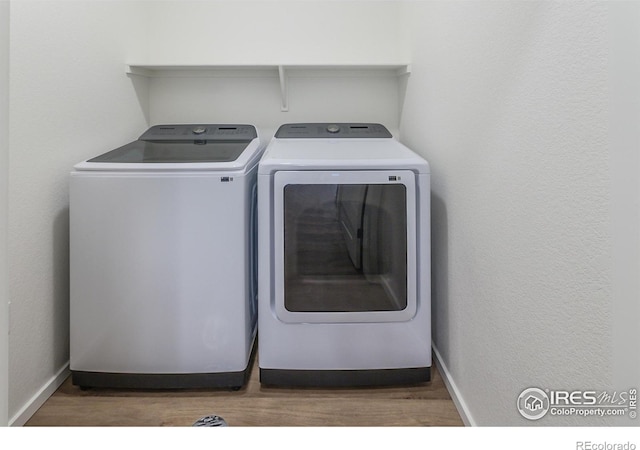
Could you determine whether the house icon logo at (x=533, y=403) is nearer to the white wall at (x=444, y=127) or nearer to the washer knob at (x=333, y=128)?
the white wall at (x=444, y=127)

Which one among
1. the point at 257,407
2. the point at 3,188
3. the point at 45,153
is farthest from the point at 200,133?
the point at 3,188

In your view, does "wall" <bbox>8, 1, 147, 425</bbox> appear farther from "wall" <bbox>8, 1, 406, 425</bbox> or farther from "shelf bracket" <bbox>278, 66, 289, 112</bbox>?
"shelf bracket" <bbox>278, 66, 289, 112</bbox>

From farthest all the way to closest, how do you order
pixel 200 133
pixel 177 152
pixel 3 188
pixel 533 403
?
pixel 200 133 < pixel 177 152 < pixel 533 403 < pixel 3 188

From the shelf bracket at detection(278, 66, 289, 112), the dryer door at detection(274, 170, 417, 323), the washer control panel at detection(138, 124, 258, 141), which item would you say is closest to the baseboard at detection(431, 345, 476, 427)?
the dryer door at detection(274, 170, 417, 323)

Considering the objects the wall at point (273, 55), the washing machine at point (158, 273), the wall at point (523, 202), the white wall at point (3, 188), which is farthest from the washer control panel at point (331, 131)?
the white wall at point (3, 188)

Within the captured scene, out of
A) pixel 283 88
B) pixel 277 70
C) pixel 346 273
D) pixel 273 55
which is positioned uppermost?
pixel 273 55

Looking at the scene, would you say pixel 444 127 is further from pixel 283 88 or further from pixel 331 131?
pixel 283 88

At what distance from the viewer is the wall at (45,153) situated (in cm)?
136

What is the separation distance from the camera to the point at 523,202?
3.19ft

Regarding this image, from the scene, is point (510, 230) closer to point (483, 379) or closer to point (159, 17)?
point (483, 379)

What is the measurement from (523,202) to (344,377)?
992 millimetres

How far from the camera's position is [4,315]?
2.07 ft
